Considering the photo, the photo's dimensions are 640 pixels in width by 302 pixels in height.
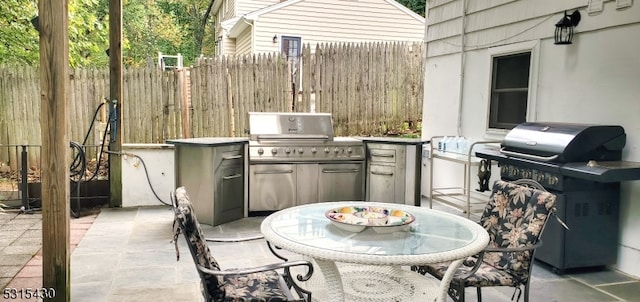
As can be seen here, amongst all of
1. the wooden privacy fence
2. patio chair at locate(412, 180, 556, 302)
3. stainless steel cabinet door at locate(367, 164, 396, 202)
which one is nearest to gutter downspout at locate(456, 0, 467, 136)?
stainless steel cabinet door at locate(367, 164, 396, 202)

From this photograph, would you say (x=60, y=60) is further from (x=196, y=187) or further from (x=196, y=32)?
(x=196, y=32)

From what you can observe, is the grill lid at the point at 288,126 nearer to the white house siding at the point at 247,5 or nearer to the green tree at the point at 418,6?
the white house siding at the point at 247,5

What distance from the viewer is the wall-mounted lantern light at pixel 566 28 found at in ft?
12.5

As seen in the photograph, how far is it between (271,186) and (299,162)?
0.40 meters

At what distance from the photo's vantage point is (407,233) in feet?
7.33

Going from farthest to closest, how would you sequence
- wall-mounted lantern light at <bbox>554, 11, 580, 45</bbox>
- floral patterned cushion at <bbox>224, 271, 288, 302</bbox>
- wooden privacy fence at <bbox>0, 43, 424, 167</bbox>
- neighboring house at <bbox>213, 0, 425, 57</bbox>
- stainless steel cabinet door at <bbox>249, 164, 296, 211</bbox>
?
neighboring house at <bbox>213, 0, 425, 57</bbox> → wooden privacy fence at <bbox>0, 43, 424, 167</bbox> → stainless steel cabinet door at <bbox>249, 164, 296, 211</bbox> → wall-mounted lantern light at <bbox>554, 11, 580, 45</bbox> → floral patterned cushion at <bbox>224, 271, 288, 302</bbox>

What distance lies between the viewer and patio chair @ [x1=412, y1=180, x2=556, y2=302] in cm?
227

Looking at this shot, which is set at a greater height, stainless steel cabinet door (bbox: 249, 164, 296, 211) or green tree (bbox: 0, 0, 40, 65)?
green tree (bbox: 0, 0, 40, 65)

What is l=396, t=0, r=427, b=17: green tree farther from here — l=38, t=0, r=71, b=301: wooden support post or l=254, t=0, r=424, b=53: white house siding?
l=38, t=0, r=71, b=301: wooden support post

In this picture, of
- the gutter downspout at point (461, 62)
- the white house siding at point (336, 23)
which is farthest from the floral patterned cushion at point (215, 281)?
the white house siding at point (336, 23)

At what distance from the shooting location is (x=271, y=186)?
4.99m

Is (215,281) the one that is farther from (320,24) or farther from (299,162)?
(320,24)

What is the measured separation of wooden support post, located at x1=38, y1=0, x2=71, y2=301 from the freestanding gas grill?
321 centimetres

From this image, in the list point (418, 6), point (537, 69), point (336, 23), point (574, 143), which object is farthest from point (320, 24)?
point (574, 143)
